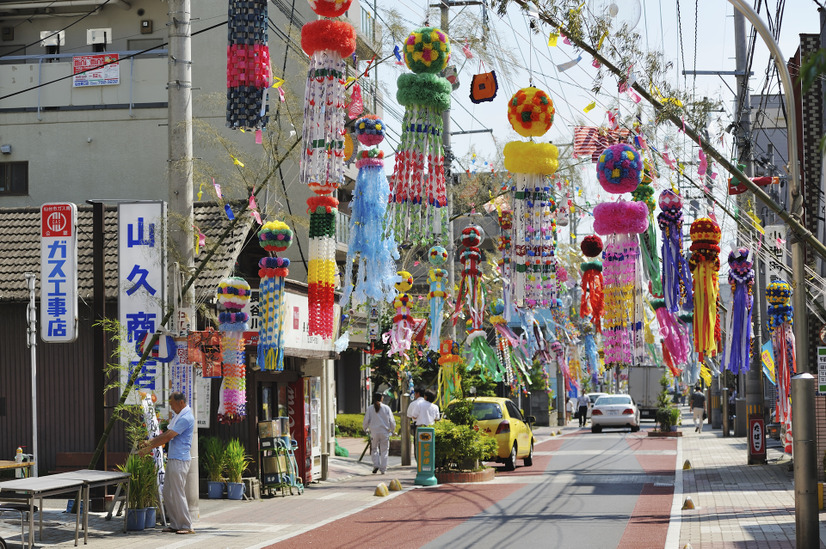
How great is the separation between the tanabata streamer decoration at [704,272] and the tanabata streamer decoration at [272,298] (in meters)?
6.36

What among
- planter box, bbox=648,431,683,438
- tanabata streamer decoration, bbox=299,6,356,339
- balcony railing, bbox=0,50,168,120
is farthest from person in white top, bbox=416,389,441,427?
planter box, bbox=648,431,683,438

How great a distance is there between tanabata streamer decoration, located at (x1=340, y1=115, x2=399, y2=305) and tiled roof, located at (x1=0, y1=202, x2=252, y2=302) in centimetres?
470

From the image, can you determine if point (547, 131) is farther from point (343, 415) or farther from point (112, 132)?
point (343, 415)

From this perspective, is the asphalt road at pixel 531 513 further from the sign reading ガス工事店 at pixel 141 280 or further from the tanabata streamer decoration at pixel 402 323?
the sign reading ガス工事店 at pixel 141 280

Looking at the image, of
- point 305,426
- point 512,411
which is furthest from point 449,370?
point 512,411

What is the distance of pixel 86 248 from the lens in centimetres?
2062

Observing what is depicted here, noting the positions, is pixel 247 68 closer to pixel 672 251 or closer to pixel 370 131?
pixel 370 131

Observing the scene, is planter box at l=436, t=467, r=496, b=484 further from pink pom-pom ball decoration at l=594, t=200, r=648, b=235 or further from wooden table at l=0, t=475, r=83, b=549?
wooden table at l=0, t=475, r=83, b=549

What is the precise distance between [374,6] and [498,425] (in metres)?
11.8

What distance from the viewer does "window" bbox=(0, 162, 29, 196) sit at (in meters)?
32.4

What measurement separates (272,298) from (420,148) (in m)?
4.59

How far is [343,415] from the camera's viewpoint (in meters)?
40.0

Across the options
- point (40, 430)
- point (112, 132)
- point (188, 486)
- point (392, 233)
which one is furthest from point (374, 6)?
point (112, 132)

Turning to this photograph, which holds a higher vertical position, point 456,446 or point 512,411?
point 512,411
